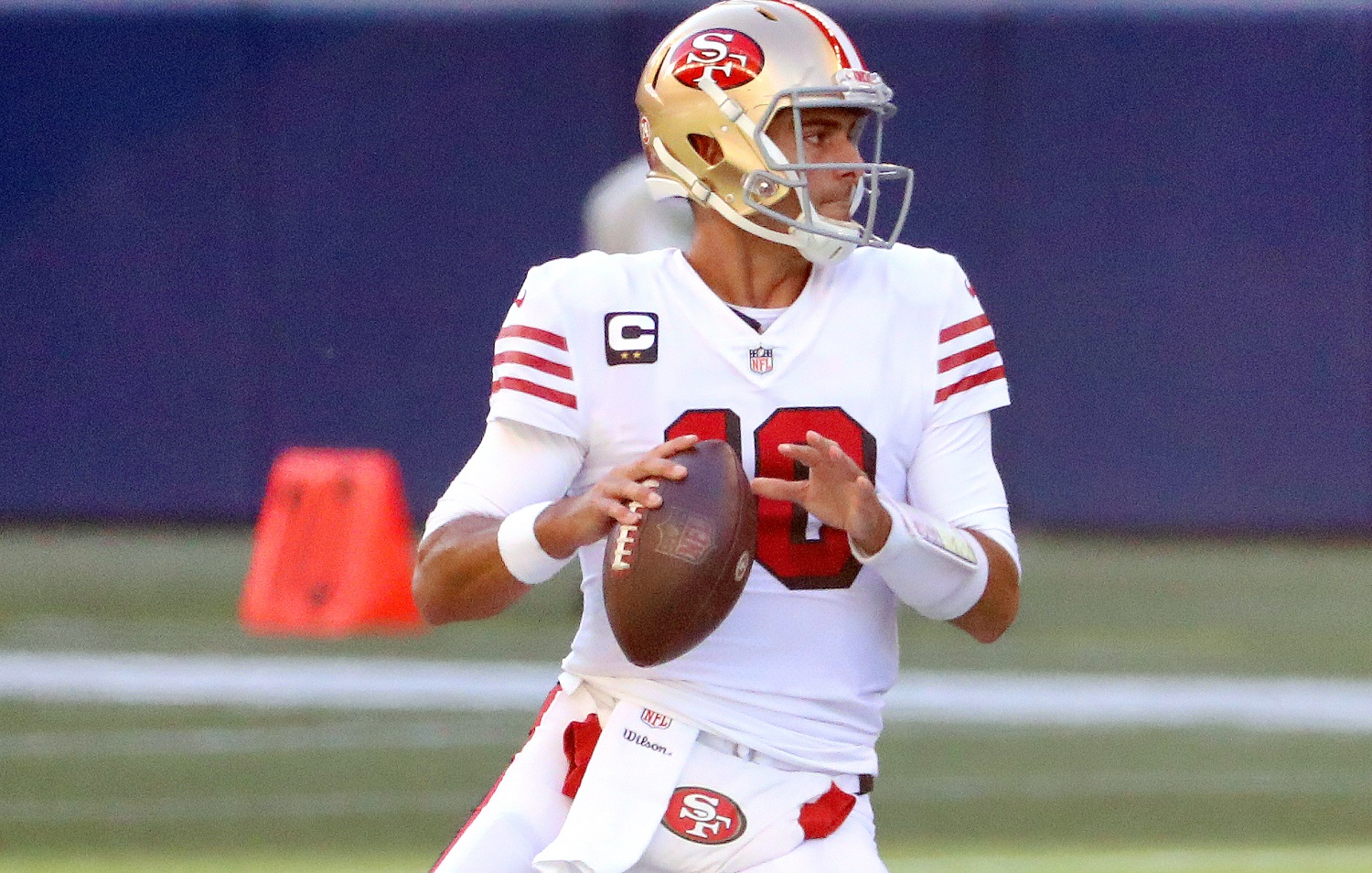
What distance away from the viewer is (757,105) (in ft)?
7.91

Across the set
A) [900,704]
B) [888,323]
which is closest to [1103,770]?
[900,704]

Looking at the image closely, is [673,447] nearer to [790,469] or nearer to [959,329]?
[790,469]

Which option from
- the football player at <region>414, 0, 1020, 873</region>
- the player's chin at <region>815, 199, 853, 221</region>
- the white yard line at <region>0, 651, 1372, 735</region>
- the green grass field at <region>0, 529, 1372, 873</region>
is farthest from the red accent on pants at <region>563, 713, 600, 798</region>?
the white yard line at <region>0, 651, 1372, 735</region>

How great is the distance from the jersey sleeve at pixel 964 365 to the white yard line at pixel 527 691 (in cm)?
367

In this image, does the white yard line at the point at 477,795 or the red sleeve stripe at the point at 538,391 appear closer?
the red sleeve stripe at the point at 538,391

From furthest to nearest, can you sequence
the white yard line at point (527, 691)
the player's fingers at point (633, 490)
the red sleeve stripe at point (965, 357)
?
1. the white yard line at point (527, 691)
2. the red sleeve stripe at point (965, 357)
3. the player's fingers at point (633, 490)

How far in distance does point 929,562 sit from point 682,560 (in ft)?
0.95

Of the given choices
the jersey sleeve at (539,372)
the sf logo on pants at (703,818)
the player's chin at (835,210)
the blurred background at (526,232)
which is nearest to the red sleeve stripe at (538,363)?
the jersey sleeve at (539,372)

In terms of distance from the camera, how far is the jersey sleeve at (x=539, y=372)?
2334 millimetres

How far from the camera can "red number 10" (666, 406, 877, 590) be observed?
7.68 feet

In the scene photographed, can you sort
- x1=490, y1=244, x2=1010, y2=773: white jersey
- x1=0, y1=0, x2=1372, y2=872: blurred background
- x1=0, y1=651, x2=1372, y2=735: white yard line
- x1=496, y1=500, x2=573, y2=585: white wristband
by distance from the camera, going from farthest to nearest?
x1=0, y1=0, x2=1372, y2=872: blurred background
x1=0, y1=651, x2=1372, y2=735: white yard line
x1=490, y1=244, x2=1010, y2=773: white jersey
x1=496, y1=500, x2=573, y2=585: white wristband

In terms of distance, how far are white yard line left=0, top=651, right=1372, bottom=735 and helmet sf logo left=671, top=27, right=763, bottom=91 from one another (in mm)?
3798

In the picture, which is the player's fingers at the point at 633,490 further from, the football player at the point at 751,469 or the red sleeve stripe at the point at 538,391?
the red sleeve stripe at the point at 538,391

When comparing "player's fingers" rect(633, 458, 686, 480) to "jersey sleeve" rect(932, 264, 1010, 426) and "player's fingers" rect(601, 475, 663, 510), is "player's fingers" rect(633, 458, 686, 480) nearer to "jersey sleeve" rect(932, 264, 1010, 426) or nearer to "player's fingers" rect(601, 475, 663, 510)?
"player's fingers" rect(601, 475, 663, 510)
